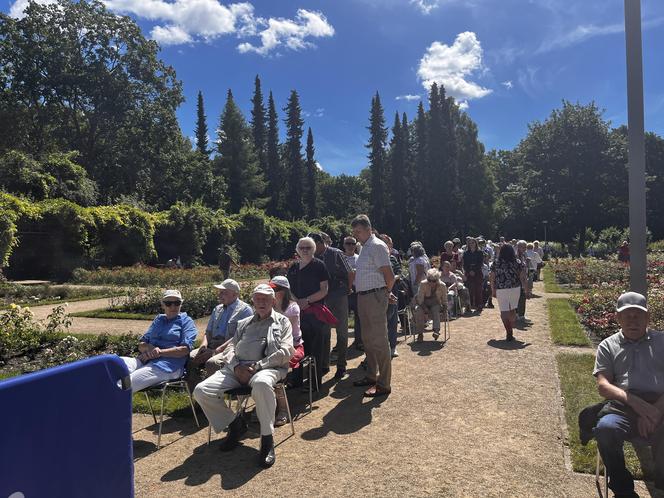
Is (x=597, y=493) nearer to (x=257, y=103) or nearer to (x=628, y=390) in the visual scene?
(x=628, y=390)

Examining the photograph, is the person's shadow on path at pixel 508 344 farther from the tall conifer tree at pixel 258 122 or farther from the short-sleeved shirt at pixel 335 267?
the tall conifer tree at pixel 258 122

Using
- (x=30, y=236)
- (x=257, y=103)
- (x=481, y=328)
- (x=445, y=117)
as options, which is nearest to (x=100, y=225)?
(x=30, y=236)

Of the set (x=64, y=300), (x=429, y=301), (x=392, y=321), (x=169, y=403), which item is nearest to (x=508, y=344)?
(x=429, y=301)

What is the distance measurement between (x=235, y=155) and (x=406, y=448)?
5548 cm

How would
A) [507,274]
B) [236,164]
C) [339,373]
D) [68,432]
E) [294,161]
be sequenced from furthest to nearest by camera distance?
[294,161] < [236,164] < [507,274] < [339,373] < [68,432]

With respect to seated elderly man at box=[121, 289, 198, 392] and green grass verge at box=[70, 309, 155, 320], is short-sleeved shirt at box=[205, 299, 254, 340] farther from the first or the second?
green grass verge at box=[70, 309, 155, 320]

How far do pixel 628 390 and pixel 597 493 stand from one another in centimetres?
71

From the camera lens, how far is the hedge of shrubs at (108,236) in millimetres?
21625

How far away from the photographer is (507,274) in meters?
7.76

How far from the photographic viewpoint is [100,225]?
963 inches

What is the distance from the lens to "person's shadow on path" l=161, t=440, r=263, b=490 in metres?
3.49

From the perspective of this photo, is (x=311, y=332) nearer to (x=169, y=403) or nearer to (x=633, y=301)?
(x=169, y=403)

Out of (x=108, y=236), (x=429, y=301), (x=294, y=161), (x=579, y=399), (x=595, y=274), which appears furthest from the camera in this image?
(x=294, y=161)

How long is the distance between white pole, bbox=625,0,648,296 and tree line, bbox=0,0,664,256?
27.7 m
